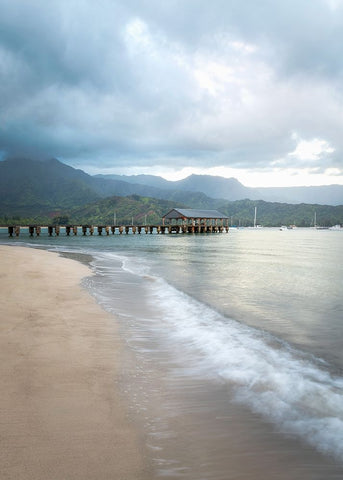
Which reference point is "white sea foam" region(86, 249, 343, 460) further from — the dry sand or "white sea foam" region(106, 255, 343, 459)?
the dry sand

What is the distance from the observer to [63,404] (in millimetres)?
3227

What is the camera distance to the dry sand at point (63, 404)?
238cm

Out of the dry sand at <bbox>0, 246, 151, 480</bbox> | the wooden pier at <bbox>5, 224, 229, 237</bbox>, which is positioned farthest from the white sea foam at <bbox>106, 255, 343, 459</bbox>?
the wooden pier at <bbox>5, 224, 229, 237</bbox>

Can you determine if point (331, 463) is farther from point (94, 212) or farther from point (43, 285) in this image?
point (94, 212)

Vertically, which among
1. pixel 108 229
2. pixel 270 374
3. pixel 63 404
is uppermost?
pixel 108 229

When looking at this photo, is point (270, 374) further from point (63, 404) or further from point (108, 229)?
point (108, 229)

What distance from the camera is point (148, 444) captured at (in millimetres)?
2688

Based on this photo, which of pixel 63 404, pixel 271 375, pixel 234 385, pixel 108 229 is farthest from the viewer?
pixel 108 229

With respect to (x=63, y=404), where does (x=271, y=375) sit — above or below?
below

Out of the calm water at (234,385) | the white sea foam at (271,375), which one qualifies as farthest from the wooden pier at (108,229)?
the white sea foam at (271,375)

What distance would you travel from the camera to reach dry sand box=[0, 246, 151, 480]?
7.79 ft

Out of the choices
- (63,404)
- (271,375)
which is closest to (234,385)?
(271,375)

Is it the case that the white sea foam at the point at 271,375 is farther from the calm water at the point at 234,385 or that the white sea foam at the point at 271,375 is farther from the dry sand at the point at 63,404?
the dry sand at the point at 63,404

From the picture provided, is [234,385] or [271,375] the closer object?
[234,385]
